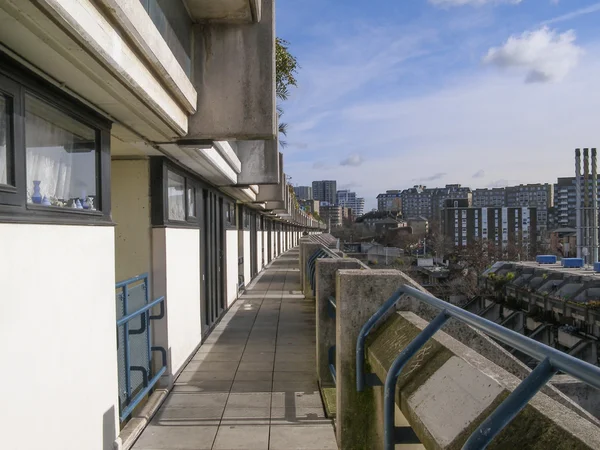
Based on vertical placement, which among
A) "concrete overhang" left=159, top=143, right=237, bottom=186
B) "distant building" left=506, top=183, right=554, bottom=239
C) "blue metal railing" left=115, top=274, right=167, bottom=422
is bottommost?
"blue metal railing" left=115, top=274, right=167, bottom=422

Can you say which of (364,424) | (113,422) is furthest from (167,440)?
(364,424)

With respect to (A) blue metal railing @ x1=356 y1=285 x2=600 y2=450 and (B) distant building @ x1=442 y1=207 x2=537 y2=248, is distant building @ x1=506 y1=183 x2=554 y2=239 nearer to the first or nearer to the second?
(B) distant building @ x1=442 y1=207 x2=537 y2=248

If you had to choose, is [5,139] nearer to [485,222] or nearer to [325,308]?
[325,308]

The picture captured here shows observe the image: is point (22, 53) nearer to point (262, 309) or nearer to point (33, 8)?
point (33, 8)

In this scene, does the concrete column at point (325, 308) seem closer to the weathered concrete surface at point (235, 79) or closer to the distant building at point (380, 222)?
the weathered concrete surface at point (235, 79)

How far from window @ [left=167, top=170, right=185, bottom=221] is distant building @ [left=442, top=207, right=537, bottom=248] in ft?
409

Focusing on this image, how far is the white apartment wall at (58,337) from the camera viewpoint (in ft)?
8.20

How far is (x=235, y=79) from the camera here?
455 cm

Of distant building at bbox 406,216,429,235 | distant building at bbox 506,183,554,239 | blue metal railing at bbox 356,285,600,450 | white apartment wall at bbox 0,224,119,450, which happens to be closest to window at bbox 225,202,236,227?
white apartment wall at bbox 0,224,119,450

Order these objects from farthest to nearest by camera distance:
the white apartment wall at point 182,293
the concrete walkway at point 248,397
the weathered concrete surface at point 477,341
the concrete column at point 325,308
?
the white apartment wall at point 182,293, the concrete column at point 325,308, the concrete walkway at point 248,397, the weathered concrete surface at point 477,341

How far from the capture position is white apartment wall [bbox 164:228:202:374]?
607 centimetres

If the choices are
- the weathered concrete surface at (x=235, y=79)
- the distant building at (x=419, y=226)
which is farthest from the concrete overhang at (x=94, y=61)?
the distant building at (x=419, y=226)

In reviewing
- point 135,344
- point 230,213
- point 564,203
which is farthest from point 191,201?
point 564,203

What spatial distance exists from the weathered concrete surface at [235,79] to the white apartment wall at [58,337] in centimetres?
143
